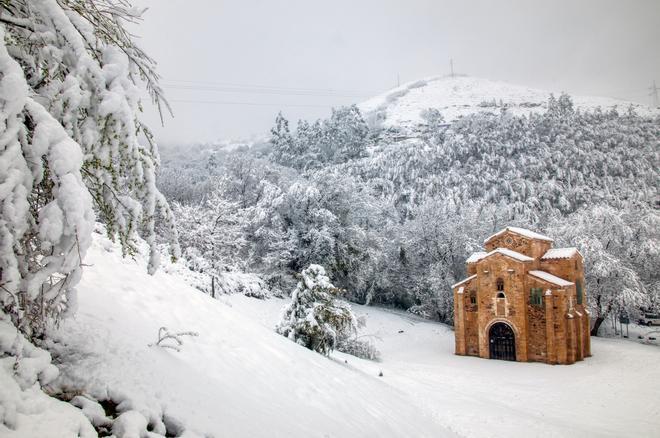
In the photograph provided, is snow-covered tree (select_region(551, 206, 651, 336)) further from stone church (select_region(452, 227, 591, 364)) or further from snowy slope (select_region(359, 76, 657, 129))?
snowy slope (select_region(359, 76, 657, 129))

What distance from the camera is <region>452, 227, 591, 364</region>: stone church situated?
2541 cm

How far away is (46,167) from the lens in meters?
2.83

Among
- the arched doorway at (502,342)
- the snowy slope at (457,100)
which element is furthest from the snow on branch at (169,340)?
the snowy slope at (457,100)

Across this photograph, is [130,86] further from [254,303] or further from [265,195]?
[265,195]

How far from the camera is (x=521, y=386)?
19188mm

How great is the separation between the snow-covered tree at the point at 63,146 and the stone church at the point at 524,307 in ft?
88.7

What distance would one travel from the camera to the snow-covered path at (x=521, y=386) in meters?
12.4

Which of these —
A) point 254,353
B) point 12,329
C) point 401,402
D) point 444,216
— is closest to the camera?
point 12,329

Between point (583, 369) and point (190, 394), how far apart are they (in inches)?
1022

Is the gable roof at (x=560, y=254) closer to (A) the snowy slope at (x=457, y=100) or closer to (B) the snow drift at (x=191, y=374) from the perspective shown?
(B) the snow drift at (x=191, y=374)

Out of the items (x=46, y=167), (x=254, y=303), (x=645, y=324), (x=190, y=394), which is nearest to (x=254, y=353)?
(x=190, y=394)

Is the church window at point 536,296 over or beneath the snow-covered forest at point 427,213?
beneath

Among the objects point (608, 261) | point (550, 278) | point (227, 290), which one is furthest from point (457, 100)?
point (227, 290)

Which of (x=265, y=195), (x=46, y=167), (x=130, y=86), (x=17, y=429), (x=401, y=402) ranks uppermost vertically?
(x=265, y=195)
